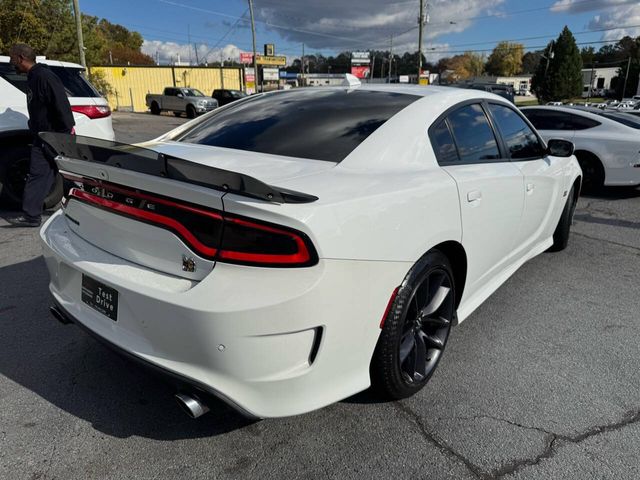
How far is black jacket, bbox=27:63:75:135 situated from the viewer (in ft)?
16.2

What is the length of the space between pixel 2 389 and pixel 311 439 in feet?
5.39

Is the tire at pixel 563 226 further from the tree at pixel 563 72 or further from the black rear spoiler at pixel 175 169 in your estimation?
the tree at pixel 563 72

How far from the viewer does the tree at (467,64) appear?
363 feet

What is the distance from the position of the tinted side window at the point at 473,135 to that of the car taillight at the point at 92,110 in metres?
4.98

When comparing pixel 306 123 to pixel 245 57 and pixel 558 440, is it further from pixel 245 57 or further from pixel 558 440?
pixel 245 57

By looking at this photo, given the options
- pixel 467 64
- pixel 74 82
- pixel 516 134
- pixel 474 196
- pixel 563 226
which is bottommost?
pixel 563 226

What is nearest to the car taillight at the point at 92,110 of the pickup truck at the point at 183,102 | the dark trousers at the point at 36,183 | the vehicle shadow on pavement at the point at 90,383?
the dark trousers at the point at 36,183

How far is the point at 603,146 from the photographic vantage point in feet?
24.4

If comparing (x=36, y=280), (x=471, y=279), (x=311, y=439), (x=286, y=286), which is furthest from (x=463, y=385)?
(x=36, y=280)

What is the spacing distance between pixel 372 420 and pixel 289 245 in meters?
1.10

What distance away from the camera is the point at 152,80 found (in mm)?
40906

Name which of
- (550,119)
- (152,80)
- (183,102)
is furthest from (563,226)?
(152,80)

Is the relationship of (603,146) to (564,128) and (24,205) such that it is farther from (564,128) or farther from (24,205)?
(24,205)

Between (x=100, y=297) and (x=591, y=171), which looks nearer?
(x=100, y=297)
